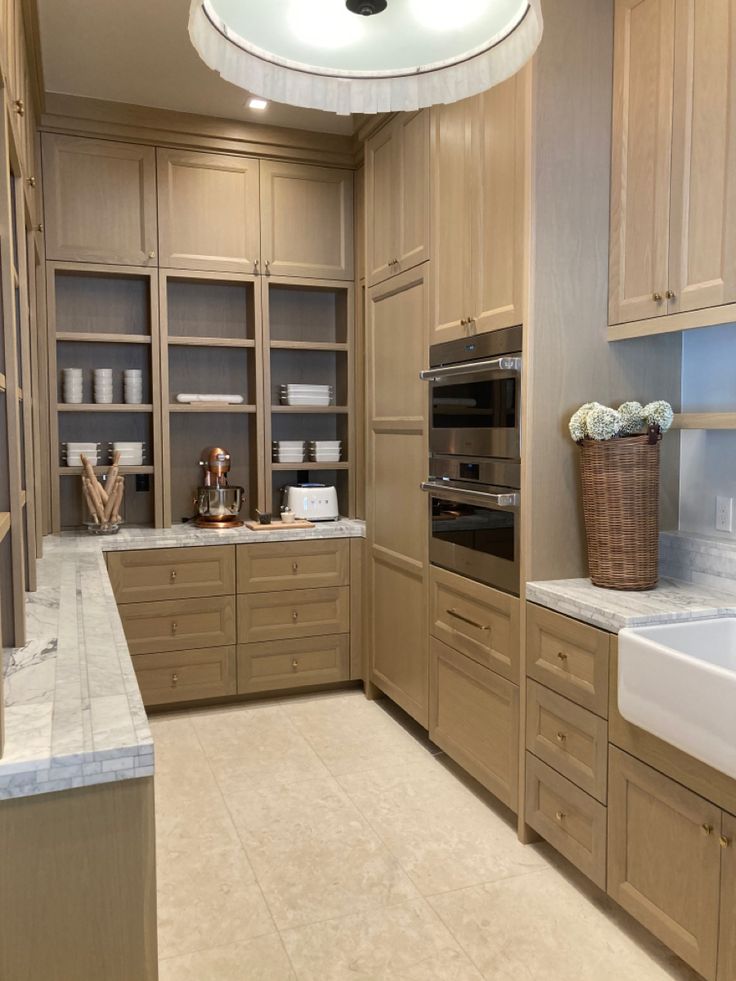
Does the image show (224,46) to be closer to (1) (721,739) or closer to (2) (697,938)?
(1) (721,739)

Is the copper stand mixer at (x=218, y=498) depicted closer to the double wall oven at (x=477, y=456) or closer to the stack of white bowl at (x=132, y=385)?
the stack of white bowl at (x=132, y=385)

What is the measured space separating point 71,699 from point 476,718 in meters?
1.69

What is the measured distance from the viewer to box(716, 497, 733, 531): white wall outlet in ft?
7.96

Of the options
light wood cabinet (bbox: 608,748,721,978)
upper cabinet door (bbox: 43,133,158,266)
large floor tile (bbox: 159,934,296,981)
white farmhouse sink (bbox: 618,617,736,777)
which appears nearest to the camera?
white farmhouse sink (bbox: 618,617,736,777)

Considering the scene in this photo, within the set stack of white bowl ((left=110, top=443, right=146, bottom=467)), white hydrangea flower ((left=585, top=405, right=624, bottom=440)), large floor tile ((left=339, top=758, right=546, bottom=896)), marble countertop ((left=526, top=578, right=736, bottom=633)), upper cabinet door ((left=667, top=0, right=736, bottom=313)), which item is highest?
upper cabinet door ((left=667, top=0, right=736, bottom=313))

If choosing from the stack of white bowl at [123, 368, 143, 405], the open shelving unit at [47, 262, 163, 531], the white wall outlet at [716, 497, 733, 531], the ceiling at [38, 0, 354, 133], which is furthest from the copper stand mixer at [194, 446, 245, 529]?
the white wall outlet at [716, 497, 733, 531]

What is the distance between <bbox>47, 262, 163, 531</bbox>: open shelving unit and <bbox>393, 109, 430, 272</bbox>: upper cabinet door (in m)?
1.30

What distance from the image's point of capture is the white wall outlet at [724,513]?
243 cm

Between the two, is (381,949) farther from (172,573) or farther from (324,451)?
(324,451)

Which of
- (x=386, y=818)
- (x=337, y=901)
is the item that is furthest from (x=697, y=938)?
(x=386, y=818)

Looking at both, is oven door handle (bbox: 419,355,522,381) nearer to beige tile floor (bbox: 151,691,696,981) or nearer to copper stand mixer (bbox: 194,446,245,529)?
copper stand mixer (bbox: 194,446,245,529)

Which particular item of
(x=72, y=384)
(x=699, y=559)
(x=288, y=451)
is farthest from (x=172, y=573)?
(x=699, y=559)

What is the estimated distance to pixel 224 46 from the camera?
1.46 m

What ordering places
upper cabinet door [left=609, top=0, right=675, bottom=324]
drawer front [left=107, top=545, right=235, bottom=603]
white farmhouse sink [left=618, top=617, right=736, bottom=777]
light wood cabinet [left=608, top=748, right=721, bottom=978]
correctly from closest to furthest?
white farmhouse sink [left=618, top=617, right=736, bottom=777] < light wood cabinet [left=608, top=748, right=721, bottom=978] < upper cabinet door [left=609, top=0, right=675, bottom=324] < drawer front [left=107, top=545, right=235, bottom=603]
